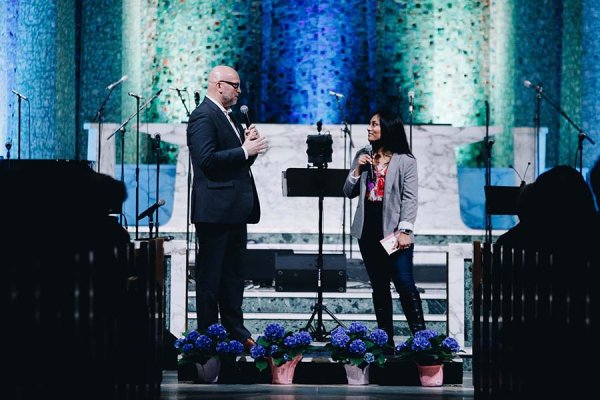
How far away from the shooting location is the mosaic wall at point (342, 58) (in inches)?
457

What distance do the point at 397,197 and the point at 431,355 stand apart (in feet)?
3.13

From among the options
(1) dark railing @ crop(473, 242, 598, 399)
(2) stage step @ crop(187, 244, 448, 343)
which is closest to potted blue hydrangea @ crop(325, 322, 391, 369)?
(1) dark railing @ crop(473, 242, 598, 399)

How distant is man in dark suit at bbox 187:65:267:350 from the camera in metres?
5.46

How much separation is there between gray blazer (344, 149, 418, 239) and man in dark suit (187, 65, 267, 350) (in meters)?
0.69

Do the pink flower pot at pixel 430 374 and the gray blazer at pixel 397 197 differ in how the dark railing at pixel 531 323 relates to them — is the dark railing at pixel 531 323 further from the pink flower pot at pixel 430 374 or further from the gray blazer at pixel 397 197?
the gray blazer at pixel 397 197

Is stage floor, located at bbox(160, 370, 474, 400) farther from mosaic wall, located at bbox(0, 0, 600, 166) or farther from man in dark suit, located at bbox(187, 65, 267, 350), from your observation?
mosaic wall, located at bbox(0, 0, 600, 166)

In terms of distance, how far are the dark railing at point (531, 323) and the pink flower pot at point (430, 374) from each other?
69 centimetres

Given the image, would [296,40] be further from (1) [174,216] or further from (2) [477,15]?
(1) [174,216]

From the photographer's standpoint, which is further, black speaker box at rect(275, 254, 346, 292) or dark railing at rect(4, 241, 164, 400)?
black speaker box at rect(275, 254, 346, 292)

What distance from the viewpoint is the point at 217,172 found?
550cm

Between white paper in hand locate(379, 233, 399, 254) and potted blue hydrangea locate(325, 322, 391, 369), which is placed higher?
white paper in hand locate(379, 233, 399, 254)

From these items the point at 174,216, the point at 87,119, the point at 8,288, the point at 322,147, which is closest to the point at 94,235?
the point at 8,288

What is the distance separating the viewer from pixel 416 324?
592 centimetres

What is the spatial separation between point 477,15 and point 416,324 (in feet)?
23.2
